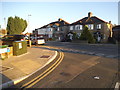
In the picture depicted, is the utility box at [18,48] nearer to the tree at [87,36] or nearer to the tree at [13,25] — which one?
the tree at [87,36]

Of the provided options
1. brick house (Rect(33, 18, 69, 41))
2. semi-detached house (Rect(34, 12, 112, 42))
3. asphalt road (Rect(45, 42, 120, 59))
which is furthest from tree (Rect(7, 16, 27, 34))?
asphalt road (Rect(45, 42, 120, 59))

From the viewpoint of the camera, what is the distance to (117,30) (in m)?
34.6

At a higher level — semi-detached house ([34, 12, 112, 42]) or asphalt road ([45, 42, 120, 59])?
semi-detached house ([34, 12, 112, 42])

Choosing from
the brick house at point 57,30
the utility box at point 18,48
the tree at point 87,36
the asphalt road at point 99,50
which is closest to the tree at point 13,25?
the brick house at point 57,30

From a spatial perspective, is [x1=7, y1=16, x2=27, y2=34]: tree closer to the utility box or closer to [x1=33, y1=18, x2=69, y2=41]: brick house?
[x1=33, y1=18, x2=69, y2=41]: brick house

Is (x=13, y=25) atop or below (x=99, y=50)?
atop

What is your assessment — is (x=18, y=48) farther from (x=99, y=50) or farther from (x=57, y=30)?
(x=57, y=30)

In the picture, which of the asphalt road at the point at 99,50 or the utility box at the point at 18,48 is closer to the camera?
the utility box at the point at 18,48

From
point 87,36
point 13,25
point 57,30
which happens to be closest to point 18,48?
point 87,36

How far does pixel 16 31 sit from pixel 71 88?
43121 millimetres

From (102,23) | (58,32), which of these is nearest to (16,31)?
(58,32)

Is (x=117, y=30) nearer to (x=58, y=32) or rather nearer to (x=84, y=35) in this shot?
(x=84, y=35)

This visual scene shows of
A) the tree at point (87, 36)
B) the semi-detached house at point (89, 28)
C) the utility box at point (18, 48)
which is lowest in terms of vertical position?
the utility box at point (18, 48)

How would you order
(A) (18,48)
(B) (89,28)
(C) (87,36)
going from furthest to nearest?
(B) (89,28) → (C) (87,36) → (A) (18,48)
